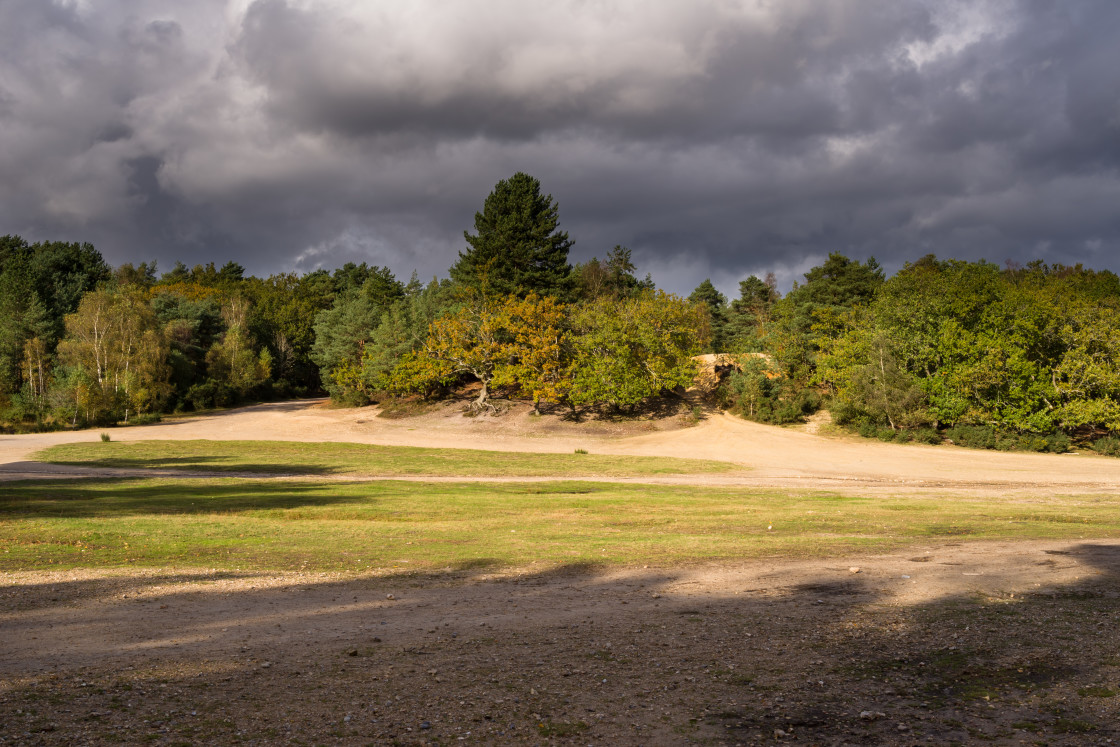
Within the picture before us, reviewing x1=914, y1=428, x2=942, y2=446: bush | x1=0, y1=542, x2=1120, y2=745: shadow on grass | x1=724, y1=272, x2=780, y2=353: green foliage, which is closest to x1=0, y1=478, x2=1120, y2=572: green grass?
x1=0, y1=542, x2=1120, y2=745: shadow on grass

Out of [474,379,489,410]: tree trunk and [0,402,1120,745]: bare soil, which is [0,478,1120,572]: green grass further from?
[474,379,489,410]: tree trunk

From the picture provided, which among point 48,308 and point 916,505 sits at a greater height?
point 48,308

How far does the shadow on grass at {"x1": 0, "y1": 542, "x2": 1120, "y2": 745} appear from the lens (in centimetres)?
560

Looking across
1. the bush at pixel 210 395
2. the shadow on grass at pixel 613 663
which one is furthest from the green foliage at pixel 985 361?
the bush at pixel 210 395

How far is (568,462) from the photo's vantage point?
36188 mm

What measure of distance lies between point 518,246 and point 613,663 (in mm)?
59431

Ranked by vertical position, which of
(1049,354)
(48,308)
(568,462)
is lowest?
(568,462)

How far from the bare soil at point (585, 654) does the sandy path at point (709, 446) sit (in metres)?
16.8

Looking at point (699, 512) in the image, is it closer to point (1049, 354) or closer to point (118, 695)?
point (118, 695)

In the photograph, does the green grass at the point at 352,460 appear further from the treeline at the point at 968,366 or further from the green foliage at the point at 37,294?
the green foliage at the point at 37,294

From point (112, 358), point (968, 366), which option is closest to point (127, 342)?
point (112, 358)

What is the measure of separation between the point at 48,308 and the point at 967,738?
87776 mm

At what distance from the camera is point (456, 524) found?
17.4 m

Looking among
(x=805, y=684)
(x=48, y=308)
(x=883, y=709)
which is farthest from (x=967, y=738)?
(x=48, y=308)
